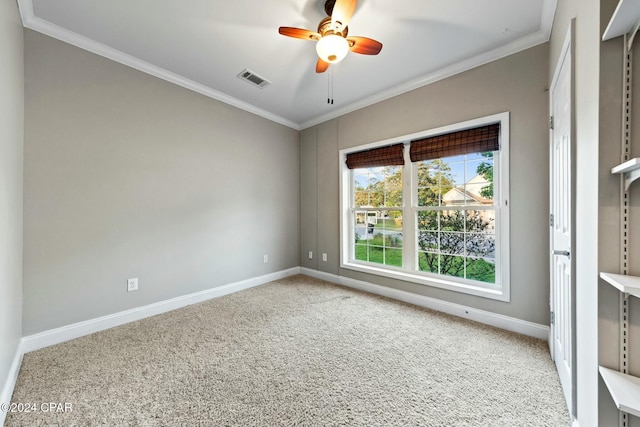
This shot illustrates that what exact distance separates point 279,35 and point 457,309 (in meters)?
3.17

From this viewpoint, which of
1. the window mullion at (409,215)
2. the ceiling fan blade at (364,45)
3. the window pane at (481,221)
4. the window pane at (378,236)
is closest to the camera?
the ceiling fan blade at (364,45)

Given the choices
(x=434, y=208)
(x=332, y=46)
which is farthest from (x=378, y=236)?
(x=332, y=46)

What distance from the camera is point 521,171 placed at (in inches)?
87.4

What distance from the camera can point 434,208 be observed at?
9.49 feet

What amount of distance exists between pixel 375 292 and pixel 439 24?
2909mm

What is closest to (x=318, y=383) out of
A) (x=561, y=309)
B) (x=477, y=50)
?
(x=561, y=309)

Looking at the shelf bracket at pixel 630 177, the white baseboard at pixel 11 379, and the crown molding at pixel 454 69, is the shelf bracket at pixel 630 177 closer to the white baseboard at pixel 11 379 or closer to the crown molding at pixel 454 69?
the crown molding at pixel 454 69

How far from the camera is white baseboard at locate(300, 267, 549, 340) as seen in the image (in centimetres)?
216

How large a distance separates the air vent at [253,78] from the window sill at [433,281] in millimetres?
2621

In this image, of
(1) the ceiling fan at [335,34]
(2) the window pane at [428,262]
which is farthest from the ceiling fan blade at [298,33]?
(2) the window pane at [428,262]

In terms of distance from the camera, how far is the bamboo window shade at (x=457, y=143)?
7.92 feet

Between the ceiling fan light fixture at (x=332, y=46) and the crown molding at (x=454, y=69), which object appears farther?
the crown molding at (x=454, y=69)

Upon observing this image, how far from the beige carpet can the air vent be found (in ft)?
8.67

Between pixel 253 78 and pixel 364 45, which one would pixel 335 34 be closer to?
pixel 364 45
